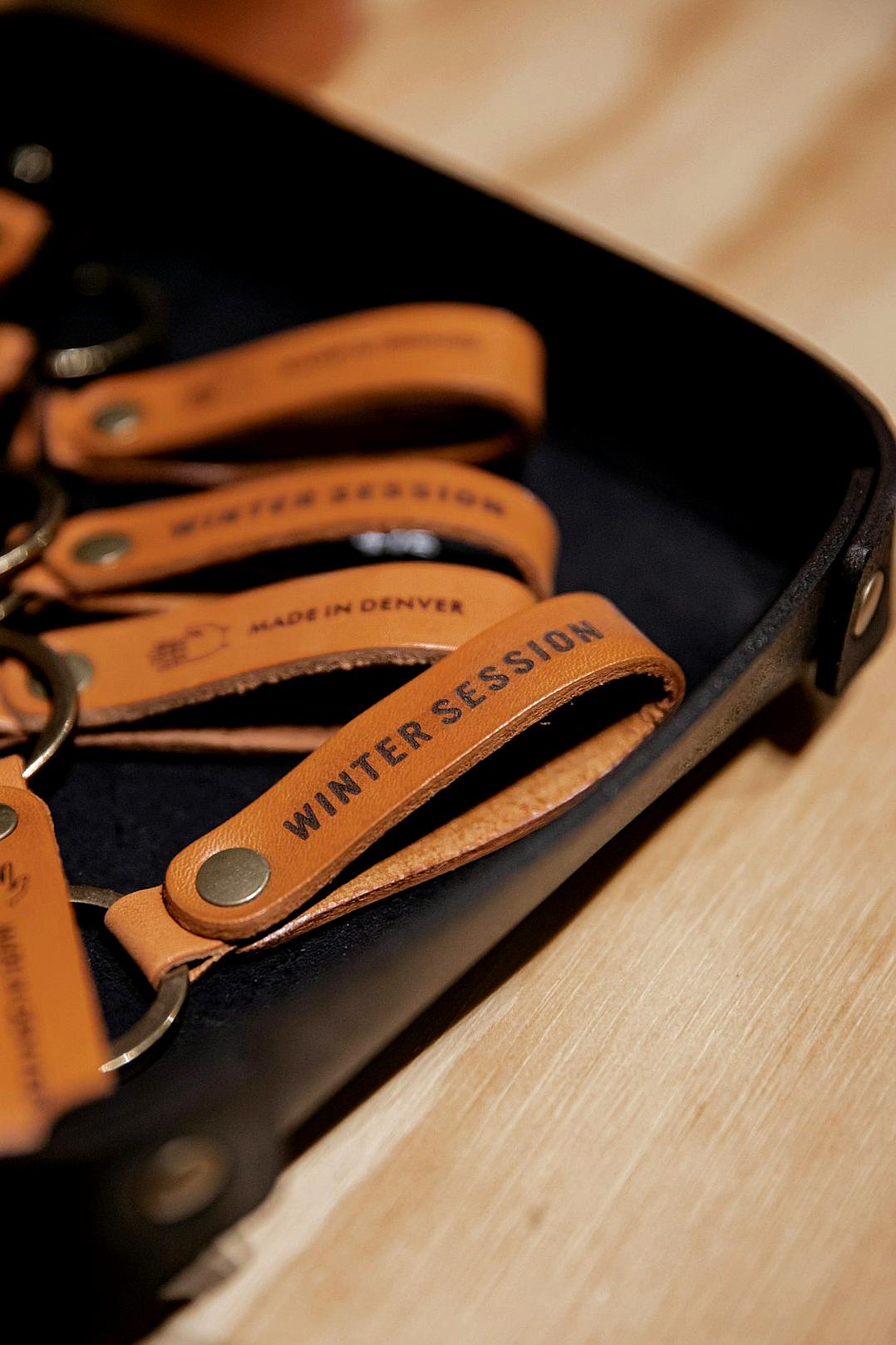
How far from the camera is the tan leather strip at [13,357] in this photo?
0.77 meters

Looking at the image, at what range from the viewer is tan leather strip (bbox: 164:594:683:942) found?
53 centimetres

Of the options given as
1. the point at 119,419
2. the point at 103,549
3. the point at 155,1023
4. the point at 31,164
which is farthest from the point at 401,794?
the point at 31,164

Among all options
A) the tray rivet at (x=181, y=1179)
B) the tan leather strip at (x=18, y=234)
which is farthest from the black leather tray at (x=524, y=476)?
the tan leather strip at (x=18, y=234)

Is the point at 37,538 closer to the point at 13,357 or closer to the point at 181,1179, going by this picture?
the point at 13,357

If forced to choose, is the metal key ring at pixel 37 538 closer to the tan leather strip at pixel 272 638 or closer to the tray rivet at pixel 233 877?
the tan leather strip at pixel 272 638

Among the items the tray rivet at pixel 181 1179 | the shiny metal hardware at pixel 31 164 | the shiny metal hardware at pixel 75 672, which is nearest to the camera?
the tray rivet at pixel 181 1179

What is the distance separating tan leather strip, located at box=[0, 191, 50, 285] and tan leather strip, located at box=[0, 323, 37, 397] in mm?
81

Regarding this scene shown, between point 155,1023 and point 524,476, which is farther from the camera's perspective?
point 524,476

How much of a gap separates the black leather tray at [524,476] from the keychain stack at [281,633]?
3 centimetres

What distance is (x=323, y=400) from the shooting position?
747 mm

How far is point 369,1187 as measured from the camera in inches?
20.5

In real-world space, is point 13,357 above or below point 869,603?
below

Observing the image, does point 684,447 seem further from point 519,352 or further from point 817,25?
point 817,25

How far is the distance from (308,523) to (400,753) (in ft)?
0.57
